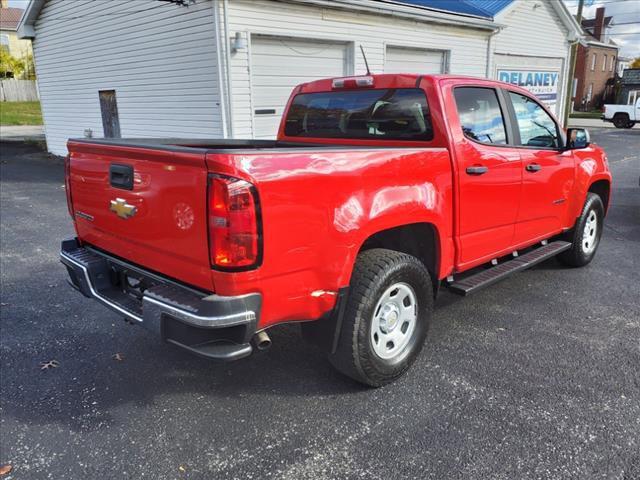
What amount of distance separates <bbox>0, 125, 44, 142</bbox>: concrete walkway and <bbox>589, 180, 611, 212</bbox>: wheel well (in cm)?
2097

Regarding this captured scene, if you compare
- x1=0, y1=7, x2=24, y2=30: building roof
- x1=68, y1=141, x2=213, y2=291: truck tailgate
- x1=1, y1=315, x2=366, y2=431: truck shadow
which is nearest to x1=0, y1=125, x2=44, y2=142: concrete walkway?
x1=1, y1=315, x2=366, y2=431: truck shadow

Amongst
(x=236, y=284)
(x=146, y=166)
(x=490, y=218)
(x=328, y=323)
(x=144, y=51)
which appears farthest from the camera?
(x=144, y=51)

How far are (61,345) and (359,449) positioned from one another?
8.17ft

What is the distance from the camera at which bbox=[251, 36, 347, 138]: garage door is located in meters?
10.3

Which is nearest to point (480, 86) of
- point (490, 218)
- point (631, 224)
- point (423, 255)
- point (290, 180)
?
point (490, 218)

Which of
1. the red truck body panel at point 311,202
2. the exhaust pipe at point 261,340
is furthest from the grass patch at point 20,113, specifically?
the exhaust pipe at point 261,340

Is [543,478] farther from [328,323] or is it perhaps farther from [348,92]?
[348,92]

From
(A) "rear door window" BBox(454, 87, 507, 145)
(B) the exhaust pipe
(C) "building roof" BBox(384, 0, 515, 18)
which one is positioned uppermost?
(C) "building roof" BBox(384, 0, 515, 18)

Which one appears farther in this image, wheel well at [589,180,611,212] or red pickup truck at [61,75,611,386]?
wheel well at [589,180,611,212]

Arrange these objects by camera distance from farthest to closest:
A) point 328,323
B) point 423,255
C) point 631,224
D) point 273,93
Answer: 1. point 273,93
2. point 631,224
3. point 423,255
4. point 328,323

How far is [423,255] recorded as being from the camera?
3.65 metres

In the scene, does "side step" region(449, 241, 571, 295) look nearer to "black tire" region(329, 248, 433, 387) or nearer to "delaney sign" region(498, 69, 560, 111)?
"black tire" region(329, 248, 433, 387)

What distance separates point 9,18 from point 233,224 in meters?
63.1

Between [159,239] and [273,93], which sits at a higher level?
[273,93]
